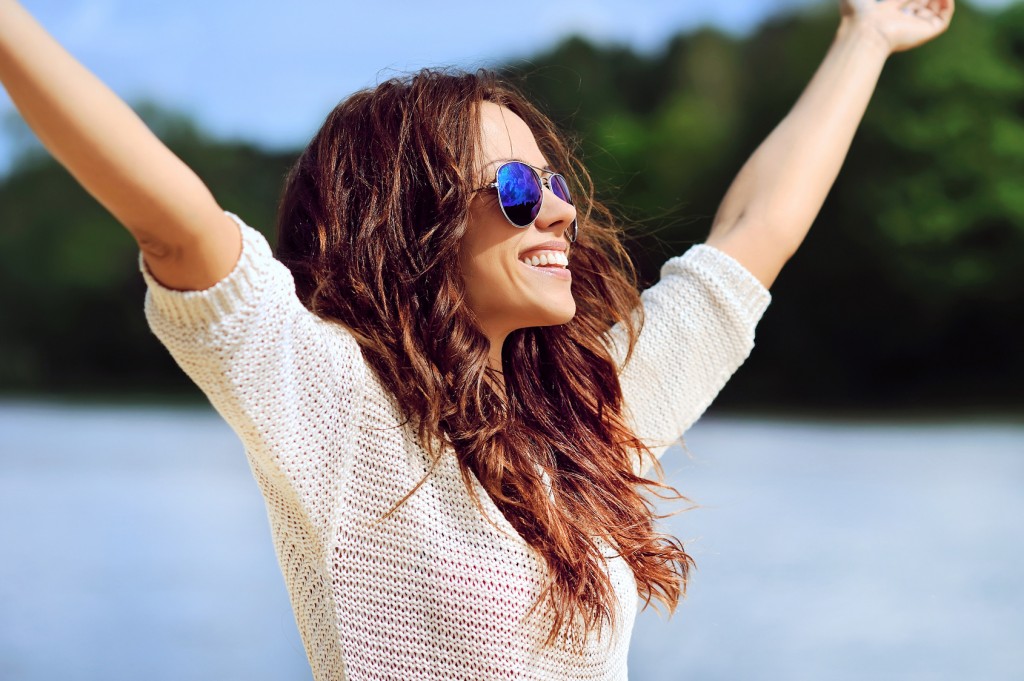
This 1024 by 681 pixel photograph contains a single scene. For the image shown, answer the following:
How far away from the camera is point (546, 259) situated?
1.40 m

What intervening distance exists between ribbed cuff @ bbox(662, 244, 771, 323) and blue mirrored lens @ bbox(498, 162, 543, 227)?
0.35 meters

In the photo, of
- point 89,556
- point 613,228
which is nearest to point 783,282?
point 89,556

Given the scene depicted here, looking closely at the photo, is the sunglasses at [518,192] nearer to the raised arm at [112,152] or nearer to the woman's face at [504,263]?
the woman's face at [504,263]

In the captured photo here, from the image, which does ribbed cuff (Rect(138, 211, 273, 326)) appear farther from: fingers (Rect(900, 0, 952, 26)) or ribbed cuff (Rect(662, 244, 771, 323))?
fingers (Rect(900, 0, 952, 26))

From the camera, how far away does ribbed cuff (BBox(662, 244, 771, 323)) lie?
5.32 feet

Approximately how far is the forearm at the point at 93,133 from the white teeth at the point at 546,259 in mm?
505

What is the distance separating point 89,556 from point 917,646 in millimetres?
3559

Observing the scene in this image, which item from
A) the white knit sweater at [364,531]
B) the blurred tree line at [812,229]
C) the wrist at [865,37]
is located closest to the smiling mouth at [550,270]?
the white knit sweater at [364,531]

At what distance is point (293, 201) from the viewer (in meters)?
1.39

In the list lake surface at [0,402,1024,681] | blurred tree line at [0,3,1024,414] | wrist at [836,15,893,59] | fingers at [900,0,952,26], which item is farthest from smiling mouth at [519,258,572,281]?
blurred tree line at [0,3,1024,414]

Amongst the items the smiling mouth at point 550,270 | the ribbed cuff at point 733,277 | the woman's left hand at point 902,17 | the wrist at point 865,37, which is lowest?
the ribbed cuff at point 733,277

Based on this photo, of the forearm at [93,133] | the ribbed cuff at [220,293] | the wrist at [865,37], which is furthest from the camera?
the wrist at [865,37]

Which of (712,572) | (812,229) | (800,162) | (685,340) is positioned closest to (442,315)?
(685,340)

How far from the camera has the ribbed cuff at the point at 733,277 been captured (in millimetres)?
1621
